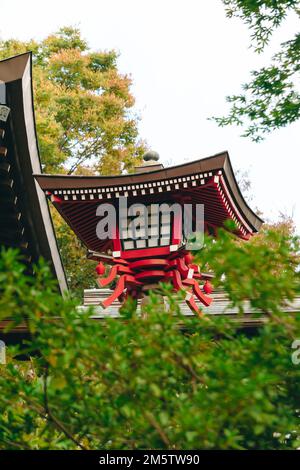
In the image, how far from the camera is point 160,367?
3592 mm

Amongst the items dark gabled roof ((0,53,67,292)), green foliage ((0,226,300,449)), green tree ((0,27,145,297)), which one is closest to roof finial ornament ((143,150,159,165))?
dark gabled roof ((0,53,67,292))

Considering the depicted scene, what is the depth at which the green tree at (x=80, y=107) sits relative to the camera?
25859 millimetres

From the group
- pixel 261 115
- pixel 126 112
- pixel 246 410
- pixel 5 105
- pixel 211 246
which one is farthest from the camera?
pixel 126 112

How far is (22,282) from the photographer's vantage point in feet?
11.2

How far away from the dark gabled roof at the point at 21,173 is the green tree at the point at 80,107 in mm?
16175

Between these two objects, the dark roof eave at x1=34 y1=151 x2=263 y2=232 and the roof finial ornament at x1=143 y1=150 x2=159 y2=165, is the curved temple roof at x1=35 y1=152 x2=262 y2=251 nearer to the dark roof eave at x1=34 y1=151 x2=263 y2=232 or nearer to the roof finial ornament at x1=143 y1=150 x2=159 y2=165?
the dark roof eave at x1=34 y1=151 x2=263 y2=232

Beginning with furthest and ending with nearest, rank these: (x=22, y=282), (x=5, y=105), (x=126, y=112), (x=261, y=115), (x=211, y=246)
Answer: (x=126, y=112) < (x=261, y=115) < (x=5, y=105) < (x=211, y=246) < (x=22, y=282)

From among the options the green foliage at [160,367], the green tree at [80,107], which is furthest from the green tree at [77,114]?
the green foliage at [160,367]

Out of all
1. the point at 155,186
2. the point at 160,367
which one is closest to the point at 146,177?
the point at 155,186
